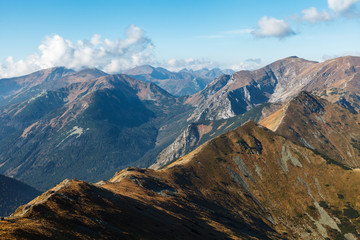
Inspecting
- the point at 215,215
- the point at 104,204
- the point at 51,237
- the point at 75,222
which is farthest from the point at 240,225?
the point at 51,237

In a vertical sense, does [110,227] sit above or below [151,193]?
above

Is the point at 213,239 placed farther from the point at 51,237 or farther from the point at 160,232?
the point at 51,237

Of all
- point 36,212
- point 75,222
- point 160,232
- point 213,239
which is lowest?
→ point 213,239

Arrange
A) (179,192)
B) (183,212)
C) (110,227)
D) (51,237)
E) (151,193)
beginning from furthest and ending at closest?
(179,192) → (151,193) → (183,212) → (110,227) → (51,237)

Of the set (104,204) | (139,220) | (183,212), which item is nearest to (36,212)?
(104,204)

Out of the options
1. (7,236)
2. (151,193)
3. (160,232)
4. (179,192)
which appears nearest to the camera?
(7,236)

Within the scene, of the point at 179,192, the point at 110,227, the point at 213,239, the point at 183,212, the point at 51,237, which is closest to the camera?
the point at 51,237

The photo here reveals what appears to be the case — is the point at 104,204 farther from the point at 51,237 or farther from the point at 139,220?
the point at 51,237

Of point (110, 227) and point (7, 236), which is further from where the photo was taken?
point (110, 227)

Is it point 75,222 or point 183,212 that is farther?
point 183,212
